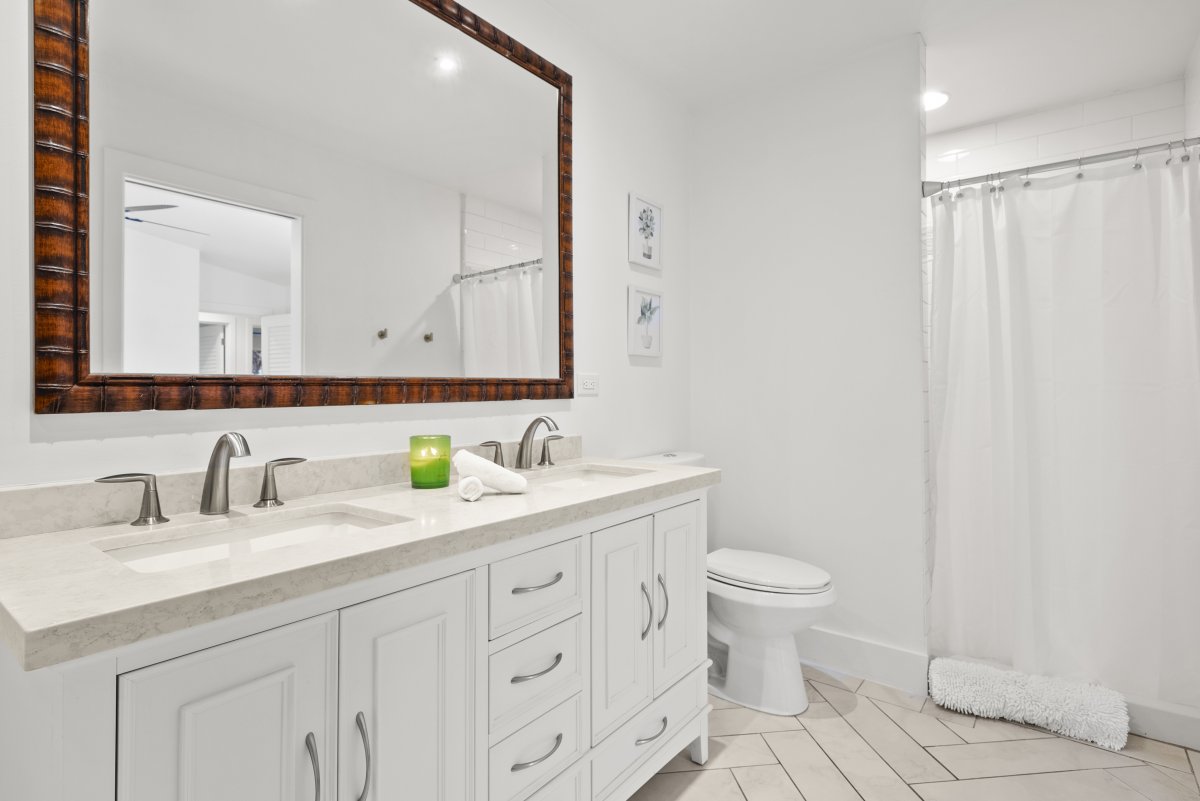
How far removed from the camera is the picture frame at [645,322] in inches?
97.6

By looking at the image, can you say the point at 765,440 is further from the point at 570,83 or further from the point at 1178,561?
the point at 570,83

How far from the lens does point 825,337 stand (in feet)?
8.29

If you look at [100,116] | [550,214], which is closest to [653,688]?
[550,214]

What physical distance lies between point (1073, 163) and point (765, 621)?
6.29 feet

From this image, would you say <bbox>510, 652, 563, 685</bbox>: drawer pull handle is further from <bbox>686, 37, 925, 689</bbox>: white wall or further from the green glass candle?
<bbox>686, 37, 925, 689</bbox>: white wall

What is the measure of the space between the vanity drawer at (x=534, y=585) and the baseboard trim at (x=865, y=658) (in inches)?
62.4

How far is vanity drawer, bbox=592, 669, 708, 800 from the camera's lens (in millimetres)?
1446

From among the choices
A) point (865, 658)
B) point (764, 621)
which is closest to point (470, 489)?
point (764, 621)

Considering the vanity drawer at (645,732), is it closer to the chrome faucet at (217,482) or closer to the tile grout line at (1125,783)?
the chrome faucet at (217,482)

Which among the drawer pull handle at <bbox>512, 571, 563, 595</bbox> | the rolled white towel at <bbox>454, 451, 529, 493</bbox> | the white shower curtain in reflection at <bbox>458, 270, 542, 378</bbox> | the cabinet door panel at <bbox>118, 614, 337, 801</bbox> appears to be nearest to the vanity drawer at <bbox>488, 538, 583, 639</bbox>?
the drawer pull handle at <bbox>512, 571, 563, 595</bbox>

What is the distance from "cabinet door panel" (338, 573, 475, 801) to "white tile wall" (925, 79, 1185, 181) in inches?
126

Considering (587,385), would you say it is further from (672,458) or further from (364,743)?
(364,743)

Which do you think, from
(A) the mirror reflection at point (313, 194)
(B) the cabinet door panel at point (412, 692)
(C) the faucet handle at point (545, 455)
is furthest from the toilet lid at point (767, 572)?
(B) the cabinet door panel at point (412, 692)

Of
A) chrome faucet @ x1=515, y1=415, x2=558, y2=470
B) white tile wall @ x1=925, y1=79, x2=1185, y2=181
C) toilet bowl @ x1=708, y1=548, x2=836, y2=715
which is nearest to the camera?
chrome faucet @ x1=515, y1=415, x2=558, y2=470
